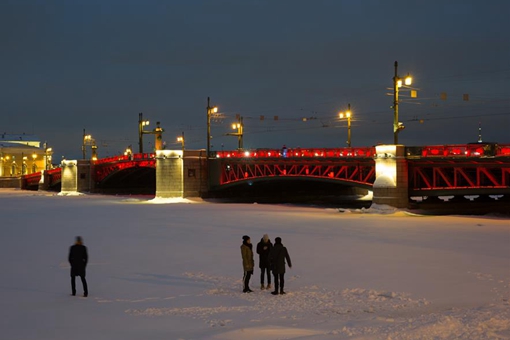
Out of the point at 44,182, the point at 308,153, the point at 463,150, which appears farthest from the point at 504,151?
the point at 44,182

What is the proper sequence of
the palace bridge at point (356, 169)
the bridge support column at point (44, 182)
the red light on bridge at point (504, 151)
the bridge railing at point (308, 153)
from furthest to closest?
1. the bridge support column at point (44, 182)
2. the bridge railing at point (308, 153)
3. the palace bridge at point (356, 169)
4. the red light on bridge at point (504, 151)

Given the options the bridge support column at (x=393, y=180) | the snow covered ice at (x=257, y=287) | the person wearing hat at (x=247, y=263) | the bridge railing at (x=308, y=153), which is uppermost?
the bridge railing at (x=308, y=153)

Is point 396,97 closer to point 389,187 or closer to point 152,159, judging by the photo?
point 389,187

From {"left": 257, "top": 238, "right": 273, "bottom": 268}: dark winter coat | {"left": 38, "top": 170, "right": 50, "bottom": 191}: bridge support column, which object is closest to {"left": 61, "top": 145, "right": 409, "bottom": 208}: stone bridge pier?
{"left": 38, "top": 170, "right": 50, "bottom": 191}: bridge support column

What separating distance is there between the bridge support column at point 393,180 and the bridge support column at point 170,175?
83.4ft

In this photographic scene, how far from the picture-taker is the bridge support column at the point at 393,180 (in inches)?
1614

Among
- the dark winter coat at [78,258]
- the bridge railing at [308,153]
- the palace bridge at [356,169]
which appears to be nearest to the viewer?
the dark winter coat at [78,258]

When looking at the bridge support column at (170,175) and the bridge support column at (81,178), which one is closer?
the bridge support column at (170,175)

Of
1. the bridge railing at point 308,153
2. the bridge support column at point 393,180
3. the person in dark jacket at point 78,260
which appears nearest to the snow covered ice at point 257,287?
the person in dark jacket at point 78,260

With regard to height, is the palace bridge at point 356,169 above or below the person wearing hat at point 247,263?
above

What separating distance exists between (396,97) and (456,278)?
1023 inches

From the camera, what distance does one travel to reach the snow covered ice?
10727mm

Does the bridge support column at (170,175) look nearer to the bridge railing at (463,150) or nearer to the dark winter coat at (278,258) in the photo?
the bridge railing at (463,150)

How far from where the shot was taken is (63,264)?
18609 mm
